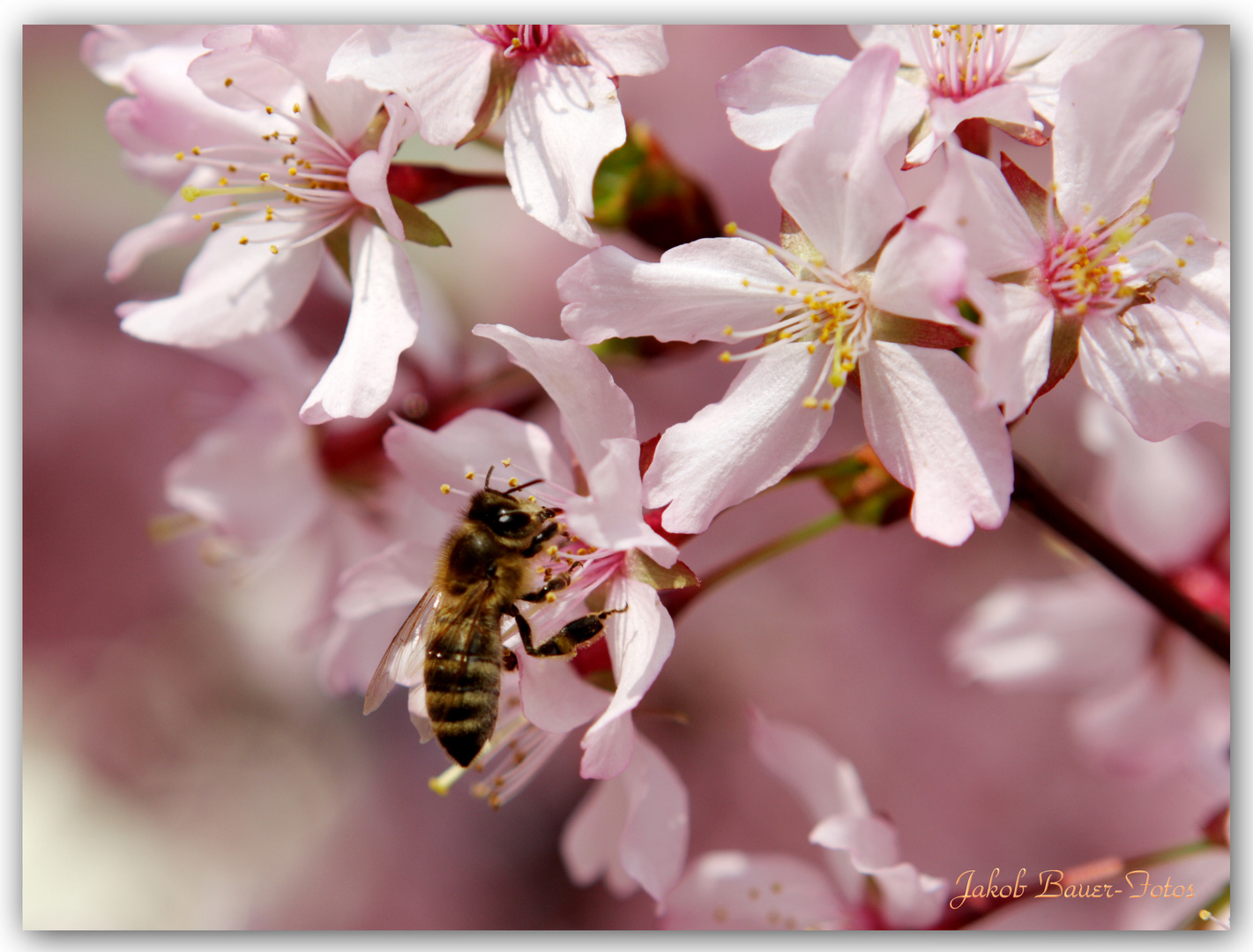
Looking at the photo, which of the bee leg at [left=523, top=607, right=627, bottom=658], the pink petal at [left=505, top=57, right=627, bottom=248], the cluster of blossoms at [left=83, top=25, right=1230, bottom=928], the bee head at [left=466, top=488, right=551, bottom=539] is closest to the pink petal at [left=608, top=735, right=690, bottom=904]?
the cluster of blossoms at [left=83, top=25, right=1230, bottom=928]

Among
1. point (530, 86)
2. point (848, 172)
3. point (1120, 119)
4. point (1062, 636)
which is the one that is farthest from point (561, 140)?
point (1062, 636)

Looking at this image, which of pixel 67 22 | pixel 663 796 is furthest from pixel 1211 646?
pixel 67 22

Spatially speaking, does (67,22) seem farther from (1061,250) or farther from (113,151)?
(1061,250)

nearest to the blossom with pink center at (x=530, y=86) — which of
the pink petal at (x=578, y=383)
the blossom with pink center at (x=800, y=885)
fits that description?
the pink petal at (x=578, y=383)

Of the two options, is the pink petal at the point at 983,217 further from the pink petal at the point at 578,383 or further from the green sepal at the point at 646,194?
the green sepal at the point at 646,194

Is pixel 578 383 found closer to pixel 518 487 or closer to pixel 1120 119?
pixel 518 487

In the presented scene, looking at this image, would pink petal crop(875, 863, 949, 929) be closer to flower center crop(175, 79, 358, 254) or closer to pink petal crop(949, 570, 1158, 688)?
pink petal crop(949, 570, 1158, 688)
